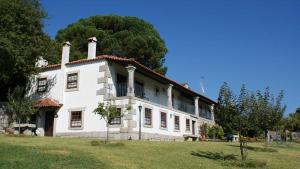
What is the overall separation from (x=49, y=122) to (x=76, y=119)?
115 inches

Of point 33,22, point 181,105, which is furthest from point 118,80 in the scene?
point 181,105

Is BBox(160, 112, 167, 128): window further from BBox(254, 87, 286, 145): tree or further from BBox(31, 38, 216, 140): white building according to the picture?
BBox(254, 87, 286, 145): tree

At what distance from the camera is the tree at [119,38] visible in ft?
143

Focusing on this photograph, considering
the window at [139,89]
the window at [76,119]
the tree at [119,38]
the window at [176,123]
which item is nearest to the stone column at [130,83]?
the window at [139,89]

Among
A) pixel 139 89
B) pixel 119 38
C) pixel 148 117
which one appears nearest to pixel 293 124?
pixel 119 38

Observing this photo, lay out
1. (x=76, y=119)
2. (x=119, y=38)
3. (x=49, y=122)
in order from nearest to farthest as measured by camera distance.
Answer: (x=76, y=119) → (x=49, y=122) → (x=119, y=38)

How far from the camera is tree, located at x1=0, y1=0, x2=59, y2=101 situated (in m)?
28.0

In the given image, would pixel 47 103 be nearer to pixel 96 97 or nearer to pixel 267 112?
→ pixel 96 97

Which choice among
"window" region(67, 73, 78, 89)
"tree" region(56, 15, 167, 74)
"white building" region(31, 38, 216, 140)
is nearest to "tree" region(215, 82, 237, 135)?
"white building" region(31, 38, 216, 140)

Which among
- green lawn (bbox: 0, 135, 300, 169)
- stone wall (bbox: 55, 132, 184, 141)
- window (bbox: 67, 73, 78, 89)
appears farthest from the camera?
window (bbox: 67, 73, 78, 89)

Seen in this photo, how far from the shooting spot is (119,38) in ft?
148

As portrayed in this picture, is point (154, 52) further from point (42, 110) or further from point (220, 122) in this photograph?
point (220, 122)

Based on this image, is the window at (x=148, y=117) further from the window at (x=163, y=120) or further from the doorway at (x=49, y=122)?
the doorway at (x=49, y=122)

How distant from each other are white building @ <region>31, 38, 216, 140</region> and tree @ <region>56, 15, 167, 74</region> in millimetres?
11349
